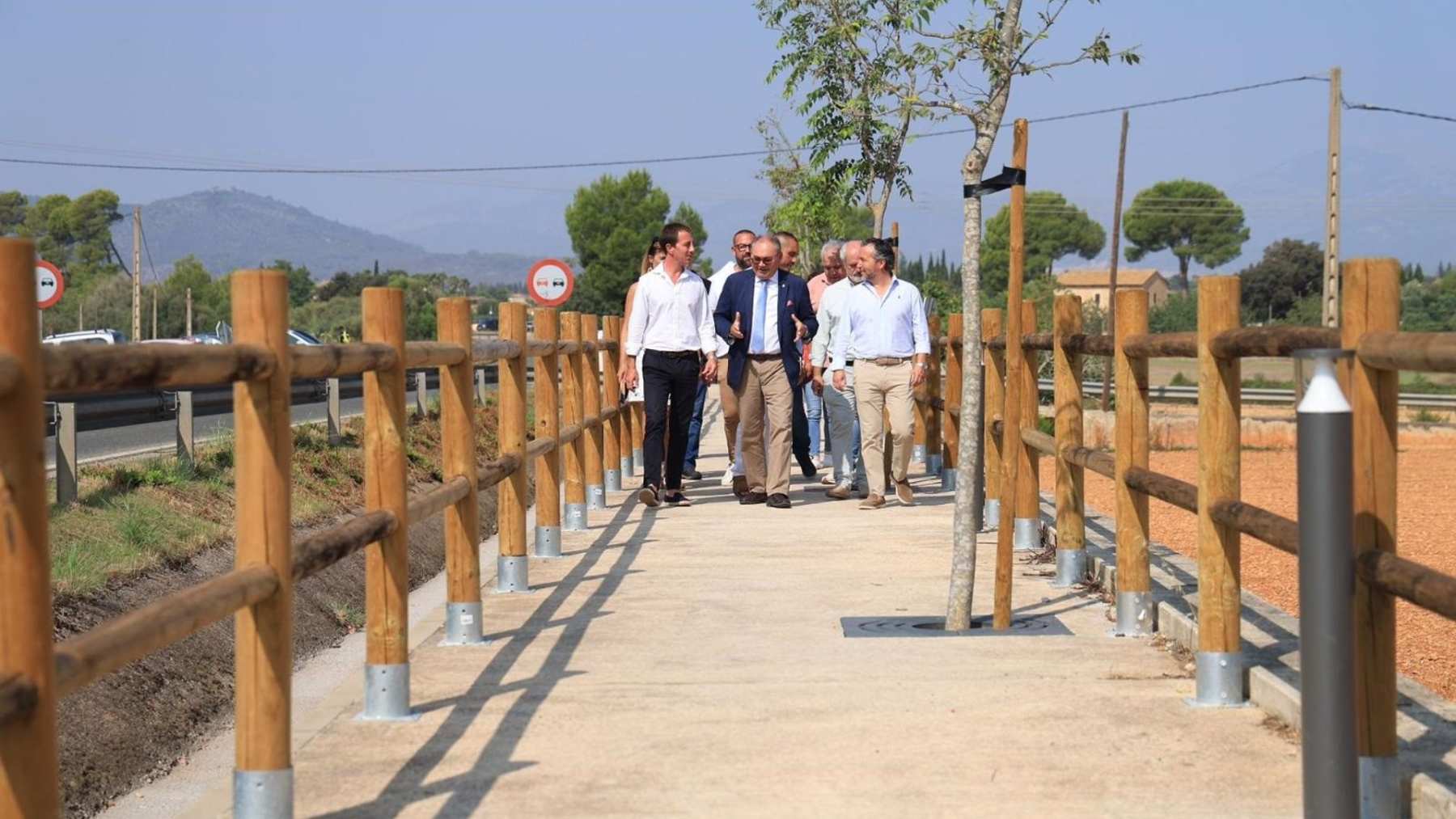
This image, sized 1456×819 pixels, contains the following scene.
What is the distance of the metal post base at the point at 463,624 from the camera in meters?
7.78

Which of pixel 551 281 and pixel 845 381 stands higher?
pixel 551 281

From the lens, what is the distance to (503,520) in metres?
9.14

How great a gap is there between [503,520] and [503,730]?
119 inches

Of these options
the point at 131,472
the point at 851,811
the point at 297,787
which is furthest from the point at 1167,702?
the point at 131,472

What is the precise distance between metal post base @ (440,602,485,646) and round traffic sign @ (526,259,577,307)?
18.5m

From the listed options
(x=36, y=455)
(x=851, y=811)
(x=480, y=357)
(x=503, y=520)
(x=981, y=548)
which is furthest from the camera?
(x=981, y=548)

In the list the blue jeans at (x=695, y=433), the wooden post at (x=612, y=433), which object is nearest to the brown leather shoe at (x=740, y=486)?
the wooden post at (x=612, y=433)

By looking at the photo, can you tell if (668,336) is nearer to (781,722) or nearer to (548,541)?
(548,541)

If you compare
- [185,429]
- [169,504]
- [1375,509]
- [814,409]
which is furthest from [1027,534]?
[185,429]

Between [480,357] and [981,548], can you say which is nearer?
[480,357]

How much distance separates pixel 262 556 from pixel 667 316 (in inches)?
330

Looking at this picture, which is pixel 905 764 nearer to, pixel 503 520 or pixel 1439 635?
pixel 503 520

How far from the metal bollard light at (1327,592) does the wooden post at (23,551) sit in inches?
89.1

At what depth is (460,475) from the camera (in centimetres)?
761
